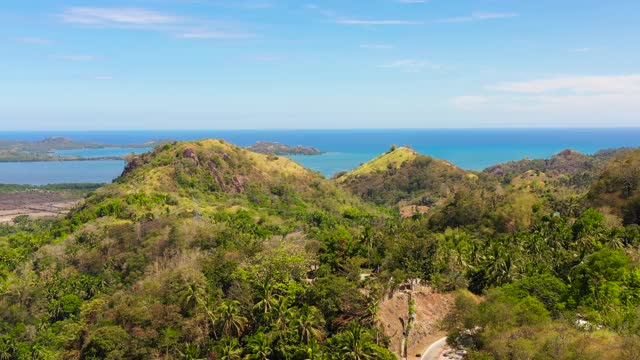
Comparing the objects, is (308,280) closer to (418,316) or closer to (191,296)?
(418,316)

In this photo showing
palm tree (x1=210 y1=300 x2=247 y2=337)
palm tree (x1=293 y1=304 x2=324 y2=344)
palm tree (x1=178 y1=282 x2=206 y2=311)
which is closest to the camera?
palm tree (x1=293 y1=304 x2=324 y2=344)

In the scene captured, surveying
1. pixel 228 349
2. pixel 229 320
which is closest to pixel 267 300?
pixel 229 320

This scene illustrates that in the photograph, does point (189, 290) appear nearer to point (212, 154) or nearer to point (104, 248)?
point (104, 248)

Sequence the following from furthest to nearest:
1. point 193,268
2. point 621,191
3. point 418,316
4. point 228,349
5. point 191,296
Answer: point 621,191, point 193,268, point 418,316, point 191,296, point 228,349

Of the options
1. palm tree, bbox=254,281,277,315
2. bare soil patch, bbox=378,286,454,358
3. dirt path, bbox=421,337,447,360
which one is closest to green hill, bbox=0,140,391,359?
palm tree, bbox=254,281,277,315

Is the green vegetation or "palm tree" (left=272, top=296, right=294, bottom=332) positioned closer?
the green vegetation

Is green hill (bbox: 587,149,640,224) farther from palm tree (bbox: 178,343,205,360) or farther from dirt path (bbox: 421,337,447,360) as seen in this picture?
palm tree (bbox: 178,343,205,360)
